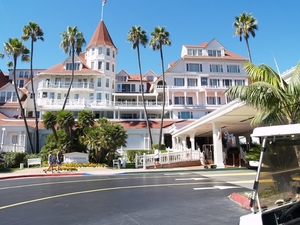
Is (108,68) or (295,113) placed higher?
(108,68)

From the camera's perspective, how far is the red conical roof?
4717 cm

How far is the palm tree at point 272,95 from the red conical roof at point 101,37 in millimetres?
41326

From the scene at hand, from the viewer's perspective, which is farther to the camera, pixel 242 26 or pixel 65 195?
pixel 242 26

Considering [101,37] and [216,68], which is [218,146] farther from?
[101,37]

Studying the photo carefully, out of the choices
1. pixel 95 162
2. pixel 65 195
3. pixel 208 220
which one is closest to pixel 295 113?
pixel 208 220

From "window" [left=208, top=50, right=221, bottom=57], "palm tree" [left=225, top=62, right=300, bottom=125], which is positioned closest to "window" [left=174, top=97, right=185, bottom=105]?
"window" [left=208, top=50, right=221, bottom=57]

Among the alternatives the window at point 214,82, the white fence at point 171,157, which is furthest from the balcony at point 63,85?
the white fence at point 171,157

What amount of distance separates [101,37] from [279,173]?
48633 millimetres

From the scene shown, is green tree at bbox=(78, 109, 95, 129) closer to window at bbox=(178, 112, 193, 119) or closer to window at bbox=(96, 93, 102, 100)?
window at bbox=(96, 93, 102, 100)

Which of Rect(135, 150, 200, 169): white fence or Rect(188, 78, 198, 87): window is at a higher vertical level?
Rect(188, 78, 198, 87): window

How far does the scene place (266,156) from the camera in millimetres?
3465

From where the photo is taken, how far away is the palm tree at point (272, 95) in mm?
8898

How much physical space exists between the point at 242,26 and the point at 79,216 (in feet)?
126

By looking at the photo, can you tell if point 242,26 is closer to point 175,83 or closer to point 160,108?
point 175,83
